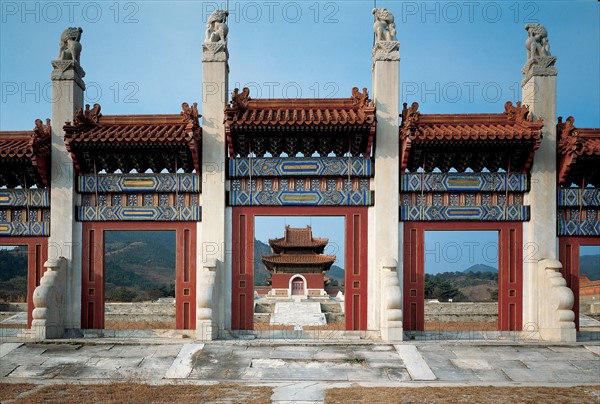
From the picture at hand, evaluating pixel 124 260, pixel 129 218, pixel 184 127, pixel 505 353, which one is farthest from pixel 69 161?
pixel 124 260

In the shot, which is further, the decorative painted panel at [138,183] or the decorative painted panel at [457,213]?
the decorative painted panel at [138,183]

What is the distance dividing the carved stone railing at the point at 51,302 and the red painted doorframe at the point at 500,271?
7.25m

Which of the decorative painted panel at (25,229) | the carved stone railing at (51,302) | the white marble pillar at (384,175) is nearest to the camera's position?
the carved stone railing at (51,302)

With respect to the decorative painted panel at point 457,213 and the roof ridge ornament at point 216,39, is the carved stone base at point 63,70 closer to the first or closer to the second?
the roof ridge ornament at point 216,39

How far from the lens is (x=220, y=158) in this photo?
11.8 metres

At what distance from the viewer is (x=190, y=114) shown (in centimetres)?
1126

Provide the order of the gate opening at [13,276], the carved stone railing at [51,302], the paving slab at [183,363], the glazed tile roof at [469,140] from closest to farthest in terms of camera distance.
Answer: the paving slab at [183,363]
the carved stone railing at [51,302]
the glazed tile roof at [469,140]
the gate opening at [13,276]

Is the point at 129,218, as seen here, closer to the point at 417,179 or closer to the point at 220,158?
the point at 220,158

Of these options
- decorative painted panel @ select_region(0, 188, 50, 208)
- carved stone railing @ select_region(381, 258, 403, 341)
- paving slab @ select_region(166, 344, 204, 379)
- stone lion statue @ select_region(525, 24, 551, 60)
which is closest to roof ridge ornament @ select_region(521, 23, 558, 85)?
stone lion statue @ select_region(525, 24, 551, 60)

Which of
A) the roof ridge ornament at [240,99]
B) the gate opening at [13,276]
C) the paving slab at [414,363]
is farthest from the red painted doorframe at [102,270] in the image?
the gate opening at [13,276]

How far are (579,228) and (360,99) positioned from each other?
17.8 ft

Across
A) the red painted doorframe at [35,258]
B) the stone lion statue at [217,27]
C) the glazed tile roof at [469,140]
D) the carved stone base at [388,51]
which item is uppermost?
the stone lion statue at [217,27]

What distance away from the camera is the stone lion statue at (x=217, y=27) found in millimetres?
12094

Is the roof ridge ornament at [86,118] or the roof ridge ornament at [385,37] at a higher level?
the roof ridge ornament at [385,37]
